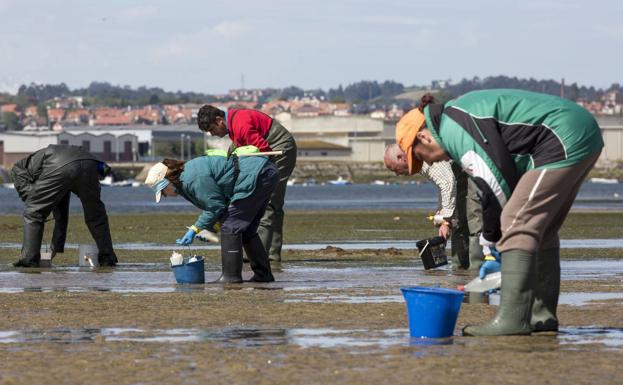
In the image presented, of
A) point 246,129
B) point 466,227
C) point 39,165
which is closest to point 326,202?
point 39,165

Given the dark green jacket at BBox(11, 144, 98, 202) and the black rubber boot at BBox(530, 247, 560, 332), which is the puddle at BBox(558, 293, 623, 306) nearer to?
the black rubber boot at BBox(530, 247, 560, 332)

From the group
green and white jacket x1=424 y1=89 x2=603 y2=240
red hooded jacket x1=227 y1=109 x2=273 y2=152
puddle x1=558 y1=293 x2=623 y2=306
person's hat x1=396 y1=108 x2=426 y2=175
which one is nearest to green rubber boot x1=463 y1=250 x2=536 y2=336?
green and white jacket x1=424 y1=89 x2=603 y2=240

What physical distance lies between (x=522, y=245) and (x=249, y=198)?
4.90 m

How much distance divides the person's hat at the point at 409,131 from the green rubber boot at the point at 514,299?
3.25 ft

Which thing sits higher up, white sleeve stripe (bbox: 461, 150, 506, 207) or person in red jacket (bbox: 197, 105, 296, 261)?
white sleeve stripe (bbox: 461, 150, 506, 207)

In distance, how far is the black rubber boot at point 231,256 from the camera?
13688 mm

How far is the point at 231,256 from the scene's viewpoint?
45.0ft

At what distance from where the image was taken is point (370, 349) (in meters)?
8.55

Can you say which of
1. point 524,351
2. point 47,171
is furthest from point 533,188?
point 47,171

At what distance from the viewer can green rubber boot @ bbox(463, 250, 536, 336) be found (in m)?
9.14

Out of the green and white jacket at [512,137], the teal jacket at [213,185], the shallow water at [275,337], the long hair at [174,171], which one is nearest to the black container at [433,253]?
the teal jacket at [213,185]

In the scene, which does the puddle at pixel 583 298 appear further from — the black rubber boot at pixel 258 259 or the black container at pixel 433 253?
the black container at pixel 433 253

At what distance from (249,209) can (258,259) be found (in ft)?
1.75

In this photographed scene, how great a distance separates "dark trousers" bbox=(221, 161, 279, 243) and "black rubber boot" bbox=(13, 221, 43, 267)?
155 inches
